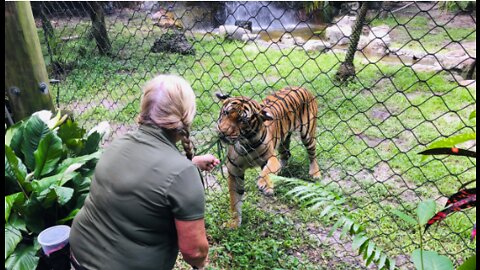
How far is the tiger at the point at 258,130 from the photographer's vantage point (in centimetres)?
300

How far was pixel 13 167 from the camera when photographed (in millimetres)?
2838

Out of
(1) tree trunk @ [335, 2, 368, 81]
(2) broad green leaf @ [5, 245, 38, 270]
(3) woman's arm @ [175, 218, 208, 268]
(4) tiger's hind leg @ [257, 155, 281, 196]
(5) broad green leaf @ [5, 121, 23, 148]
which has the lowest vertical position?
(2) broad green leaf @ [5, 245, 38, 270]

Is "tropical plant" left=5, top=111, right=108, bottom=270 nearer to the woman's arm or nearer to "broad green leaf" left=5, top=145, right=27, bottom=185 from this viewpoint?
"broad green leaf" left=5, top=145, right=27, bottom=185

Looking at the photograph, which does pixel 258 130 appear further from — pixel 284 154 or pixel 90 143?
pixel 90 143

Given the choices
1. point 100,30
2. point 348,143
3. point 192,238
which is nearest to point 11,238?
point 192,238

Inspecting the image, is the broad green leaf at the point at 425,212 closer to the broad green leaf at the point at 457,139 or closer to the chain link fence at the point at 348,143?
the broad green leaf at the point at 457,139

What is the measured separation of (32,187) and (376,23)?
10819 millimetres

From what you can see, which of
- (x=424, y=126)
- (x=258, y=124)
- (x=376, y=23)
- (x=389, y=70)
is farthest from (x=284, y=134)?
(x=376, y=23)

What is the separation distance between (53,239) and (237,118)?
1388mm

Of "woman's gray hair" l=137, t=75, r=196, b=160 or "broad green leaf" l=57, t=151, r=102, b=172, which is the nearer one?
"woman's gray hair" l=137, t=75, r=196, b=160

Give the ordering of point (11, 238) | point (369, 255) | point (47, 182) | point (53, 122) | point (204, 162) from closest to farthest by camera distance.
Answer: point (369, 255)
point (204, 162)
point (11, 238)
point (47, 182)
point (53, 122)

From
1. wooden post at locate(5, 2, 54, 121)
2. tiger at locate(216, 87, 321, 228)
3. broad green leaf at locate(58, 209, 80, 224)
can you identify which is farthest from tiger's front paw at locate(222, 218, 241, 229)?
wooden post at locate(5, 2, 54, 121)

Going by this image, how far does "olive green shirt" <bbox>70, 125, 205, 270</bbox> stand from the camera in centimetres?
176

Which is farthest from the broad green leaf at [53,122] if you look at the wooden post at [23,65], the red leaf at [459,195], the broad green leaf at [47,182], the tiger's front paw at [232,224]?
the red leaf at [459,195]
